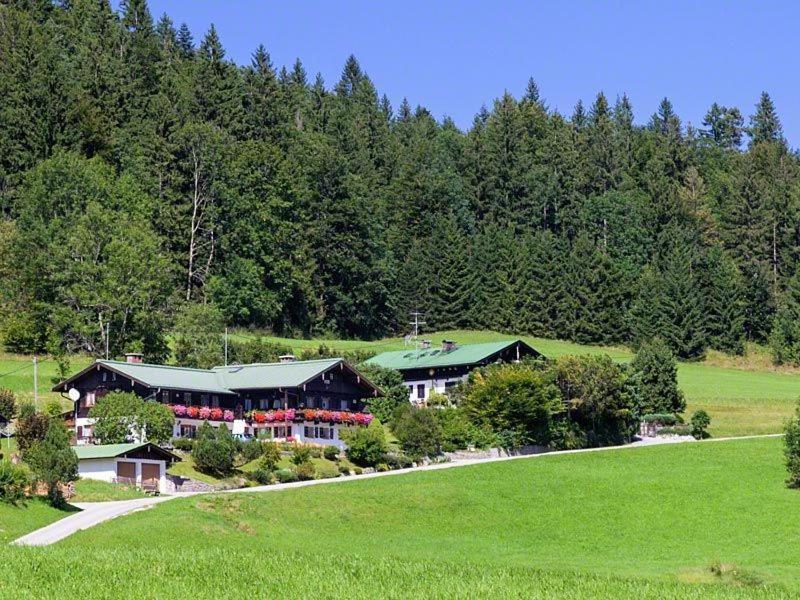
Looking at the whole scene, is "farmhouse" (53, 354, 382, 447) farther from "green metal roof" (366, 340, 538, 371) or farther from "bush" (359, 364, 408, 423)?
"green metal roof" (366, 340, 538, 371)

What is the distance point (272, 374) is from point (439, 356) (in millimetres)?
17260

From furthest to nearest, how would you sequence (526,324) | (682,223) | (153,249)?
(682,223)
(526,324)
(153,249)

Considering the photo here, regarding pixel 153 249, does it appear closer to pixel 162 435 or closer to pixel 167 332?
pixel 167 332

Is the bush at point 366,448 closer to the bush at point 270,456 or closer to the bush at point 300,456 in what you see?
the bush at point 300,456

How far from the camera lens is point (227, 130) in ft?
483

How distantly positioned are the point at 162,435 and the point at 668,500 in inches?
1082

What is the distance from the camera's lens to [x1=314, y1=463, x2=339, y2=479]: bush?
71438mm

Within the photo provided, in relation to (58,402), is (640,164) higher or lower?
higher

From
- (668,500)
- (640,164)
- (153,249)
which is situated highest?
(640,164)

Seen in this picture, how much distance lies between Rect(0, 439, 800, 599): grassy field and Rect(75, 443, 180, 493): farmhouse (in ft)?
28.9

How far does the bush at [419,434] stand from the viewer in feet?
255

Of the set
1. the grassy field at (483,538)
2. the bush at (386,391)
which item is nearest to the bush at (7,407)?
the grassy field at (483,538)

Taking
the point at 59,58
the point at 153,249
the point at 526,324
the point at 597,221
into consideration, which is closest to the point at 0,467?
the point at 153,249

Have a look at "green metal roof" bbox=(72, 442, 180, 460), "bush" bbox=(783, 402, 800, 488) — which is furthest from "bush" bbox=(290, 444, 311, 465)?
"bush" bbox=(783, 402, 800, 488)
